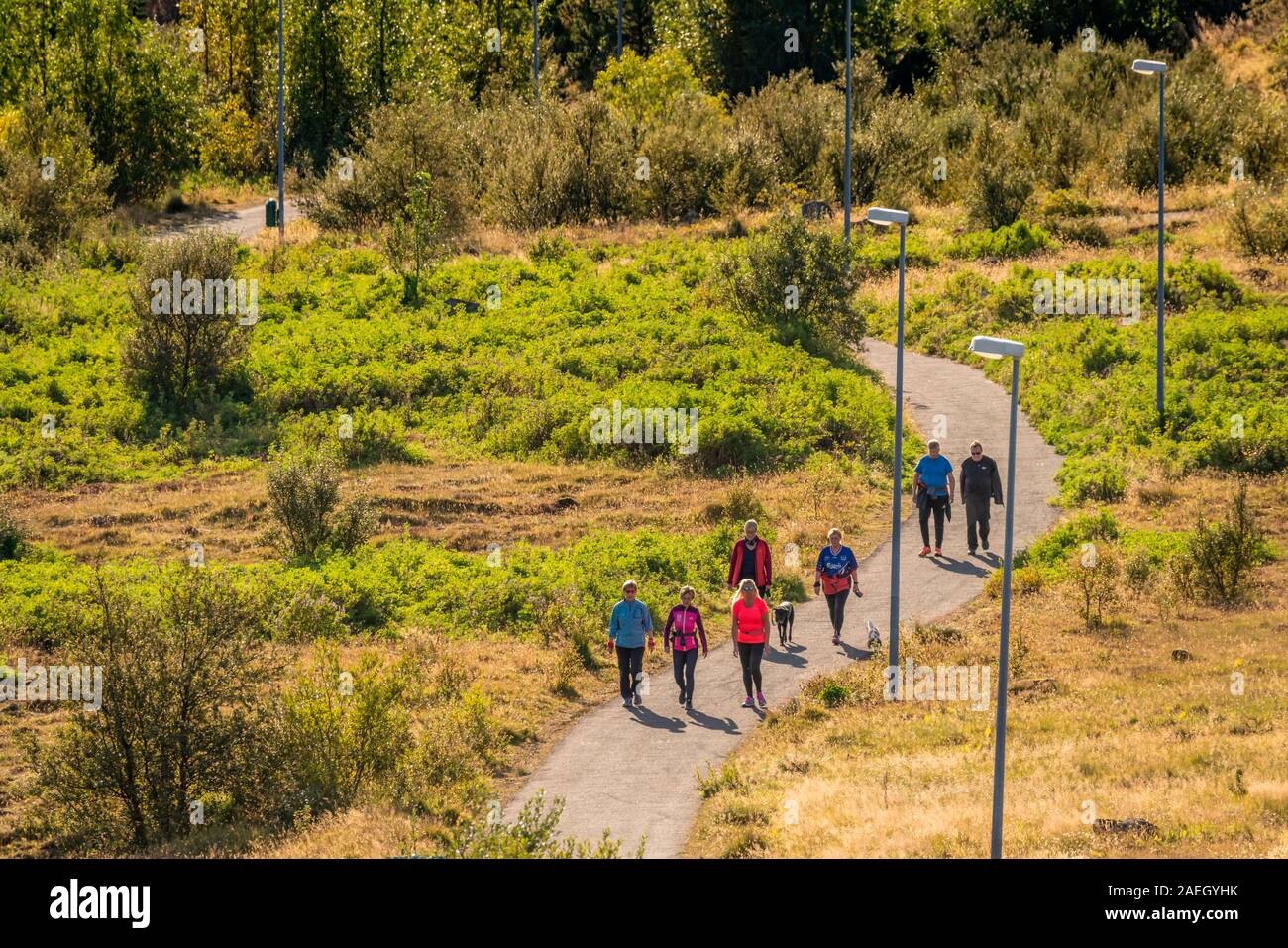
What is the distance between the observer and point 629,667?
1936 centimetres

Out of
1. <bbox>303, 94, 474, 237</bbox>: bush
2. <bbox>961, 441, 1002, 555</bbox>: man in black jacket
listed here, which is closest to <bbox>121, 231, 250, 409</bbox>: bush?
<bbox>303, 94, 474, 237</bbox>: bush

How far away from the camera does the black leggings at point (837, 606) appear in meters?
20.9

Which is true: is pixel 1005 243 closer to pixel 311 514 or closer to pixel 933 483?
pixel 933 483

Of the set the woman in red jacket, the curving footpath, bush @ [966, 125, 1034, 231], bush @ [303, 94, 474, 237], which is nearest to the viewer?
the curving footpath

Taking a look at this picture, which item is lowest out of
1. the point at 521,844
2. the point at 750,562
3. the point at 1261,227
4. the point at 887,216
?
the point at 521,844

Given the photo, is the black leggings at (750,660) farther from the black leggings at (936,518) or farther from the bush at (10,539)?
the bush at (10,539)

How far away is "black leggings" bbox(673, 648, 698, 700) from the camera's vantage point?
1891cm

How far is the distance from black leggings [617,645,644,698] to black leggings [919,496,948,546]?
680 cm

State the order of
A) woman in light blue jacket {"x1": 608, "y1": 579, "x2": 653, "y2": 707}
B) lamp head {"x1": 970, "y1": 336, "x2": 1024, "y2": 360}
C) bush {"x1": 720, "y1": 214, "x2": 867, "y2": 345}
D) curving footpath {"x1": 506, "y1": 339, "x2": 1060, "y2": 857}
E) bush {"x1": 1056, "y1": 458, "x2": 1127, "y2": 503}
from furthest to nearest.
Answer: bush {"x1": 720, "y1": 214, "x2": 867, "y2": 345} → bush {"x1": 1056, "y1": 458, "x2": 1127, "y2": 503} → woman in light blue jacket {"x1": 608, "y1": 579, "x2": 653, "y2": 707} → curving footpath {"x1": 506, "y1": 339, "x2": 1060, "y2": 857} → lamp head {"x1": 970, "y1": 336, "x2": 1024, "y2": 360}

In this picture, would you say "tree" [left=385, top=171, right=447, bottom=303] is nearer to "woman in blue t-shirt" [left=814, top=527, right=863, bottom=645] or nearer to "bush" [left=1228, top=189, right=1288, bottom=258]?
"bush" [left=1228, top=189, right=1288, bottom=258]

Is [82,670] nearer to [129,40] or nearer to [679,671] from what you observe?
[679,671]

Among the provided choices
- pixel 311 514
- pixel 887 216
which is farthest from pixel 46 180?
pixel 887 216

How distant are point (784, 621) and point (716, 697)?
203 cm

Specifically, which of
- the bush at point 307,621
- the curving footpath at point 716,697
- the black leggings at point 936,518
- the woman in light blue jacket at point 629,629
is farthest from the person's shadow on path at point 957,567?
the bush at point 307,621
